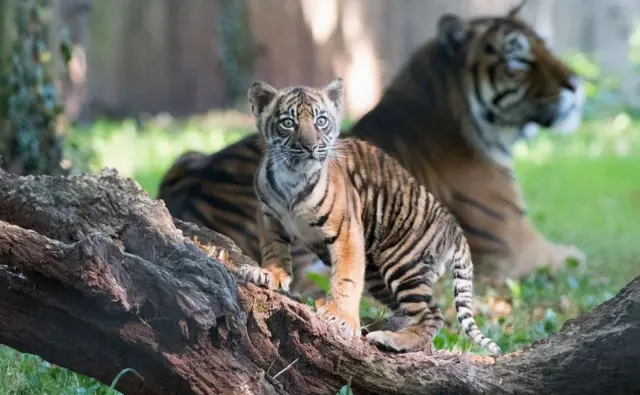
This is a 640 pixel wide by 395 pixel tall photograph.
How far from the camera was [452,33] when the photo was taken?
282 inches

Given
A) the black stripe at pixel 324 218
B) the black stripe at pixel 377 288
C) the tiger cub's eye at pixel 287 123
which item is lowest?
the black stripe at pixel 377 288

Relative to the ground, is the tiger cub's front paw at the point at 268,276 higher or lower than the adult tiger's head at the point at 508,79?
lower

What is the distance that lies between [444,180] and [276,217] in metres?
3.07

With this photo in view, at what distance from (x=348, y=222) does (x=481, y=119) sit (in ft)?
10.5

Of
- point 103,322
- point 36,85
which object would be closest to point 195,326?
point 103,322

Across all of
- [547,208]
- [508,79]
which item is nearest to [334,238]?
[508,79]

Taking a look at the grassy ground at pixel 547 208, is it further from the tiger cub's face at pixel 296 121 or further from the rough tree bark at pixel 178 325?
the tiger cub's face at pixel 296 121

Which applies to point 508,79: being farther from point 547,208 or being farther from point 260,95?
point 547,208

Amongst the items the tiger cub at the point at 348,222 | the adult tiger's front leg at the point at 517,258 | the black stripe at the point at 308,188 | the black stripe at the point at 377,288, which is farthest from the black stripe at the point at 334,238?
the adult tiger's front leg at the point at 517,258

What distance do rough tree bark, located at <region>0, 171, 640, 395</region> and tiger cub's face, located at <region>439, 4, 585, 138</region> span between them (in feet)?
11.0

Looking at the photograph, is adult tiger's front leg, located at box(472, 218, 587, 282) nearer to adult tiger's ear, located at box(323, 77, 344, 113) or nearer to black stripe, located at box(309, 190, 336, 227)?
adult tiger's ear, located at box(323, 77, 344, 113)

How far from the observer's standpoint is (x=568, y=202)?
10.3m

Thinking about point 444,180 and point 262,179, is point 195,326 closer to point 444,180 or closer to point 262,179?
point 262,179

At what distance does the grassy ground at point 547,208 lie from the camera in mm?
4996
